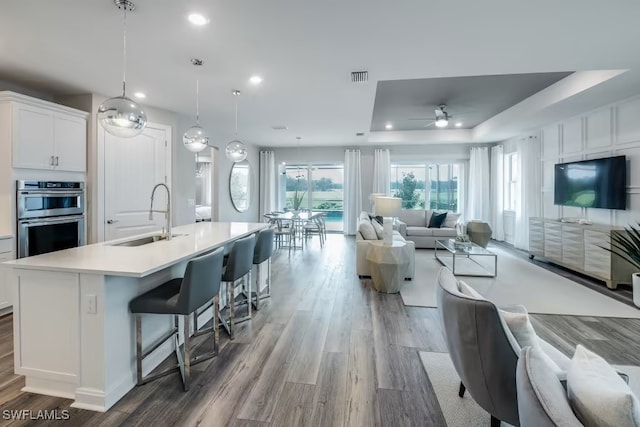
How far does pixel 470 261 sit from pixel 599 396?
515 cm

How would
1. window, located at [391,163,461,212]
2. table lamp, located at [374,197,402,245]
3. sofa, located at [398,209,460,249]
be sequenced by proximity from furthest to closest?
window, located at [391,163,461,212], sofa, located at [398,209,460,249], table lamp, located at [374,197,402,245]

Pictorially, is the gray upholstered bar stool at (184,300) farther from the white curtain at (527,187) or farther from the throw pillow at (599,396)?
the white curtain at (527,187)

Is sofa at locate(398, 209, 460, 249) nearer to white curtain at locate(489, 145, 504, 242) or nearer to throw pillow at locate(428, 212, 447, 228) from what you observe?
throw pillow at locate(428, 212, 447, 228)

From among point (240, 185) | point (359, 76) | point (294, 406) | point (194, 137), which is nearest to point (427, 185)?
point (240, 185)

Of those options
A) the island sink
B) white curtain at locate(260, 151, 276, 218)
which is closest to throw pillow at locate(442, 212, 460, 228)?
white curtain at locate(260, 151, 276, 218)

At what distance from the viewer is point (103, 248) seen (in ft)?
7.84

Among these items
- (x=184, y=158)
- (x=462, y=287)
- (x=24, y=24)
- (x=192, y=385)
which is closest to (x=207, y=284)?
(x=192, y=385)

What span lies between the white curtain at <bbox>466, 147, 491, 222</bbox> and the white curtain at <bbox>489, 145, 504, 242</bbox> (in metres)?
0.13

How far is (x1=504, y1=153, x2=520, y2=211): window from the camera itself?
7.62 meters

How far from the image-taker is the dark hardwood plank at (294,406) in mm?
1749

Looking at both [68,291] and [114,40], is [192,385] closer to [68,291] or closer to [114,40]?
[68,291]

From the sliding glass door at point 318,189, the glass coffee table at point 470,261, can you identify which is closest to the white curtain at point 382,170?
the sliding glass door at point 318,189

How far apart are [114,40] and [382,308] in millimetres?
3690

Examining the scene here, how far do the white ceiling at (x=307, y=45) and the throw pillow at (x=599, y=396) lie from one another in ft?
7.55
